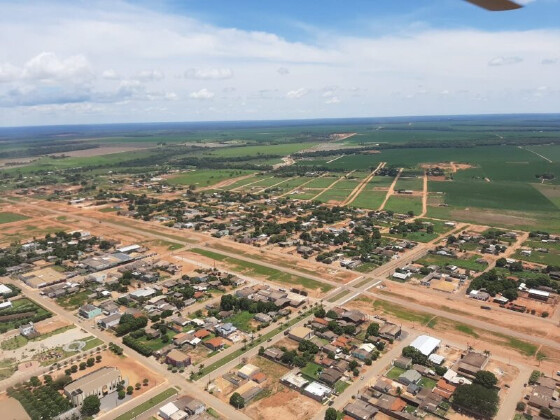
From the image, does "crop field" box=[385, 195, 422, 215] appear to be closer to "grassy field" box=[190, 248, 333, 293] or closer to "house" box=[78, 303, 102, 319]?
"grassy field" box=[190, 248, 333, 293]

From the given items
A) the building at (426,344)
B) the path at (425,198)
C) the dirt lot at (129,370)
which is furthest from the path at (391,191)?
the dirt lot at (129,370)

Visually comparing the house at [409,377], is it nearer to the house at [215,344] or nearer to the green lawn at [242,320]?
the green lawn at [242,320]

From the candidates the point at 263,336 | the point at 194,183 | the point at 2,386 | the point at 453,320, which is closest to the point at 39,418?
the point at 2,386

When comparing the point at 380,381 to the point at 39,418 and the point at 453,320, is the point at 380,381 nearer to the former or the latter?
the point at 453,320

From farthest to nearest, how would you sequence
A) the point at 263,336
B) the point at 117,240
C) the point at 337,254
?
the point at 117,240, the point at 337,254, the point at 263,336

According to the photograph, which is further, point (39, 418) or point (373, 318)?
point (373, 318)

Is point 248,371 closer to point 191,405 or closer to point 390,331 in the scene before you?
point 191,405

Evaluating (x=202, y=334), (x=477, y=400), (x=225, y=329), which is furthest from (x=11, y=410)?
(x=477, y=400)
